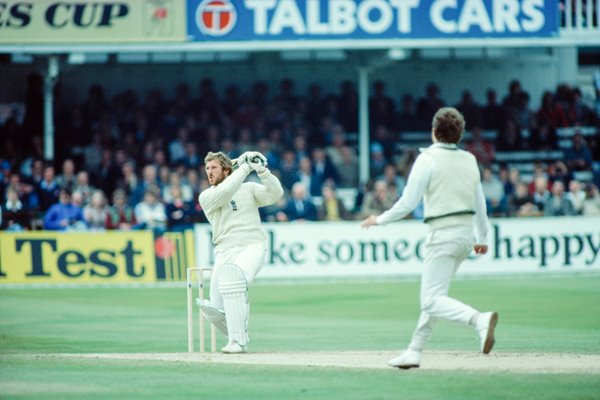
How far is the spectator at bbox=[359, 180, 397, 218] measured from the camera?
25172 millimetres

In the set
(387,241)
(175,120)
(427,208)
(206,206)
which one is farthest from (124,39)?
(427,208)

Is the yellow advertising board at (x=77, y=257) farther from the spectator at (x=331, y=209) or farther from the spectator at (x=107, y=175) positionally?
the spectator at (x=331, y=209)

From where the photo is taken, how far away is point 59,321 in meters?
17.3

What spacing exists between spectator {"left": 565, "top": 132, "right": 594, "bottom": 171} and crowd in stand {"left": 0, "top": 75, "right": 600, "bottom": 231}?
0.03 m

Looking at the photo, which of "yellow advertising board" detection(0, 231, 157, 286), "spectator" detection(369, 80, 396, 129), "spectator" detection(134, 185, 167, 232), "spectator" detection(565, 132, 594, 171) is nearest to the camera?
"yellow advertising board" detection(0, 231, 157, 286)

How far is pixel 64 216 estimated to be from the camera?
956 inches

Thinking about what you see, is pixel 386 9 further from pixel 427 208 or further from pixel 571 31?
pixel 427 208

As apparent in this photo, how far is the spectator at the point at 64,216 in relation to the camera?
79.3 feet

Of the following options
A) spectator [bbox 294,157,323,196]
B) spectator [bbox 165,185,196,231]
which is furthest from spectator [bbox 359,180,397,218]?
spectator [bbox 165,185,196,231]

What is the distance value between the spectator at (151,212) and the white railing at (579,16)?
1013cm

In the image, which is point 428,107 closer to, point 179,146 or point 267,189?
point 179,146

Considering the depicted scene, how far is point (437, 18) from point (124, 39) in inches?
263

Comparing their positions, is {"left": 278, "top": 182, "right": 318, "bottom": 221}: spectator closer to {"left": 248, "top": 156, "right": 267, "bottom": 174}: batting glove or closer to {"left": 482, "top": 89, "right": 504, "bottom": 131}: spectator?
{"left": 482, "top": 89, "right": 504, "bottom": 131}: spectator

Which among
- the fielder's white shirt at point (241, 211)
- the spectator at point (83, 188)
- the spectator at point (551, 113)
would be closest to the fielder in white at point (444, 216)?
the fielder's white shirt at point (241, 211)
